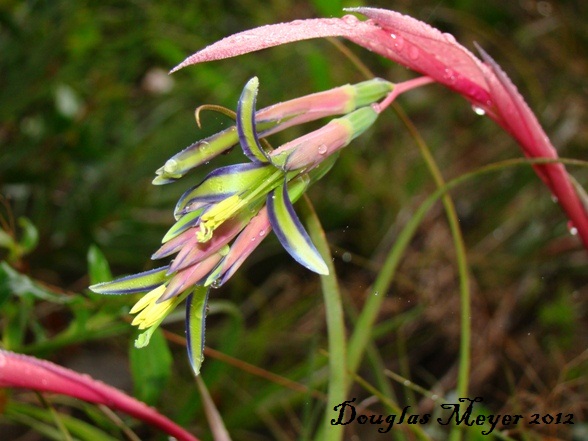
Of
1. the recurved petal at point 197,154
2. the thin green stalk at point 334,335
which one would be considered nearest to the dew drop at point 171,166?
the recurved petal at point 197,154

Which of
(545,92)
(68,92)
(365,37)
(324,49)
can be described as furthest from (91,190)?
(545,92)

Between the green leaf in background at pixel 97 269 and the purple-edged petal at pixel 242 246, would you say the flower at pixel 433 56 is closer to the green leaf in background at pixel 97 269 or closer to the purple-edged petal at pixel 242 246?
the purple-edged petal at pixel 242 246

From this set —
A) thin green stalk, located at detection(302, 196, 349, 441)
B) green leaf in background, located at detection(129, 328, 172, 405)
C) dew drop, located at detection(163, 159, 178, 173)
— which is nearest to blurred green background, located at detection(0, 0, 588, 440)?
green leaf in background, located at detection(129, 328, 172, 405)

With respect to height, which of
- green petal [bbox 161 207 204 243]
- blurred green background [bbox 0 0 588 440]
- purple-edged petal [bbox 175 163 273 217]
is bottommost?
blurred green background [bbox 0 0 588 440]

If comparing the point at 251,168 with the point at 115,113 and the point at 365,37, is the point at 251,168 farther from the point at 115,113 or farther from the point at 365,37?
the point at 115,113

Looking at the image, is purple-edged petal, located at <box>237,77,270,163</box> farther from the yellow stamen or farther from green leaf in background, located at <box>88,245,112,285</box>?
green leaf in background, located at <box>88,245,112,285</box>

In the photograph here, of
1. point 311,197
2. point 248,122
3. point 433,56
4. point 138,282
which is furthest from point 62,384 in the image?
Result: point 311,197
